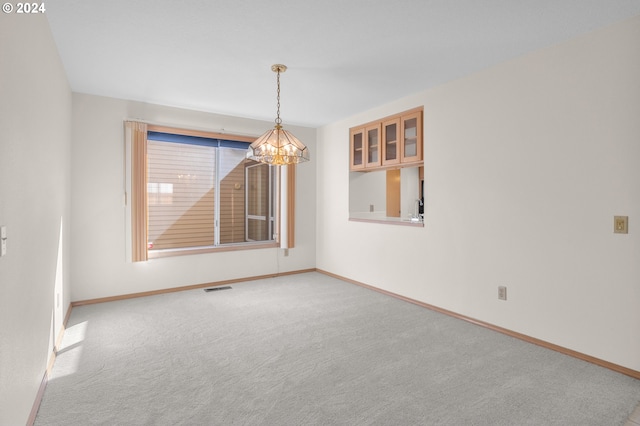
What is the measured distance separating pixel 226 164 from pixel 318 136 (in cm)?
163

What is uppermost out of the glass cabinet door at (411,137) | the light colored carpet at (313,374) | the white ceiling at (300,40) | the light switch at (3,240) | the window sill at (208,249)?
the white ceiling at (300,40)

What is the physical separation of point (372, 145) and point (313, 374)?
3271 millimetres

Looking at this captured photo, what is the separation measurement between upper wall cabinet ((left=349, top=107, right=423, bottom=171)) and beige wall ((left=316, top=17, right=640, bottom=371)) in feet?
0.45

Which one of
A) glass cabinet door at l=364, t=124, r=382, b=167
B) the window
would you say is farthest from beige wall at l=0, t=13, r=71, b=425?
glass cabinet door at l=364, t=124, r=382, b=167

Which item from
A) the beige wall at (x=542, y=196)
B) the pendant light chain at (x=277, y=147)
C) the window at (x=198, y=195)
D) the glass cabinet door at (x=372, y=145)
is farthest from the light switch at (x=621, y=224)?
the window at (x=198, y=195)

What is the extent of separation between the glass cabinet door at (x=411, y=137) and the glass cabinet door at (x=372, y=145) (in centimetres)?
43

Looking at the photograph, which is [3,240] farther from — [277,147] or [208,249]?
[208,249]

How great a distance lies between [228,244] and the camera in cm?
Result: 540

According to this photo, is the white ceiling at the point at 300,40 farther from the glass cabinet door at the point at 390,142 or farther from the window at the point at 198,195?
the window at the point at 198,195

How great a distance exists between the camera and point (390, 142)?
4582 mm

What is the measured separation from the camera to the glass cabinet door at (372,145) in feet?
15.5

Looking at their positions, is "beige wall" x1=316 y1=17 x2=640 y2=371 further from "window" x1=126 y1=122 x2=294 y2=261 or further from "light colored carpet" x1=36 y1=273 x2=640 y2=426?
"window" x1=126 y1=122 x2=294 y2=261

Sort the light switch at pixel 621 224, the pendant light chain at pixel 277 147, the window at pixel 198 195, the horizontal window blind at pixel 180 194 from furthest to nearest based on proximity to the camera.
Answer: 1. the horizontal window blind at pixel 180 194
2. the window at pixel 198 195
3. the pendant light chain at pixel 277 147
4. the light switch at pixel 621 224

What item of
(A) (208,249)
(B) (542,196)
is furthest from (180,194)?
(B) (542,196)
